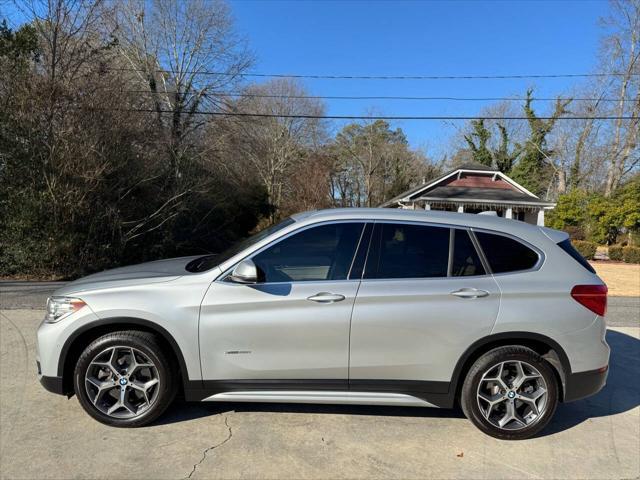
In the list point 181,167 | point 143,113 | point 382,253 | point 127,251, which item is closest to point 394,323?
point 382,253

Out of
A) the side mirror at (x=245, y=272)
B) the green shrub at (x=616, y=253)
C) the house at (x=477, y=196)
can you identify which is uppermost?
the house at (x=477, y=196)

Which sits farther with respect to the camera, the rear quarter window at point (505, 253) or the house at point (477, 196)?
the house at point (477, 196)

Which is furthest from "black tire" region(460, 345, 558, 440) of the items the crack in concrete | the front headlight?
the front headlight

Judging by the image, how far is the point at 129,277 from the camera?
142 inches

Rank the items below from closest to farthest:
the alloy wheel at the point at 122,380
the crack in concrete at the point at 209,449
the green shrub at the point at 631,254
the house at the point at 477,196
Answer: the crack in concrete at the point at 209,449, the alloy wheel at the point at 122,380, the green shrub at the point at 631,254, the house at the point at 477,196

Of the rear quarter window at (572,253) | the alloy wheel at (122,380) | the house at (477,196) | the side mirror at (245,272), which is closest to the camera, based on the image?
the side mirror at (245,272)

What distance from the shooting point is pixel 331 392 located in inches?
133

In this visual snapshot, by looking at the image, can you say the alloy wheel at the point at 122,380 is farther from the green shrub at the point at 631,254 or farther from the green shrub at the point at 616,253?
the green shrub at the point at 616,253

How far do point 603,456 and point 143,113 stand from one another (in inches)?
571

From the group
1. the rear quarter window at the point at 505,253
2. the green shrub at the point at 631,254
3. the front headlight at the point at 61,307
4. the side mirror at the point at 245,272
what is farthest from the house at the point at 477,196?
the front headlight at the point at 61,307

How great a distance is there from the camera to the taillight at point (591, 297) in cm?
342

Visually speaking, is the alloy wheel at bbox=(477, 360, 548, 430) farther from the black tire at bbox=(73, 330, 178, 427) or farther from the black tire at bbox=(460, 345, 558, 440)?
the black tire at bbox=(73, 330, 178, 427)

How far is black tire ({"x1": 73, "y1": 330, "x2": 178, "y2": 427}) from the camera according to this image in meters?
3.32

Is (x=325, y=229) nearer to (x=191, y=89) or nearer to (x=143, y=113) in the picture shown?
(x=143, y=113)
